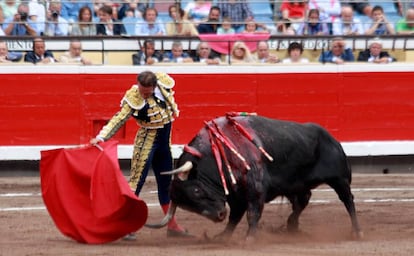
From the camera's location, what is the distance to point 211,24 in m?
13.0

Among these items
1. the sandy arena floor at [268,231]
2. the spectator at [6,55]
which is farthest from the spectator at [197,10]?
the sandy arena floor at [268,231]

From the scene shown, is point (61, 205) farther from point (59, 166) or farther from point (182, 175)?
point (182, 175)

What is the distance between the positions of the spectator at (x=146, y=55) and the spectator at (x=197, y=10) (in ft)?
3.46

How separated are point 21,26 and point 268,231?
511cm

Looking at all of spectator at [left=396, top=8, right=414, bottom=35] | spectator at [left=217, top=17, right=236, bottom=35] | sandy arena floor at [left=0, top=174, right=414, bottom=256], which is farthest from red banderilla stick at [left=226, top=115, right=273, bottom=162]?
spectator at [left=396, top=8, right=414, bottom=35]

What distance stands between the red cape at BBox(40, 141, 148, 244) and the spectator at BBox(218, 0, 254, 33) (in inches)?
206

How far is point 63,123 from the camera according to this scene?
40.8 ft

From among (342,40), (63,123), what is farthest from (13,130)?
(342,40)

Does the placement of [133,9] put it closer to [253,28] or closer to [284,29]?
[253,28]

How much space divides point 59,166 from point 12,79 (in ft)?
13.9

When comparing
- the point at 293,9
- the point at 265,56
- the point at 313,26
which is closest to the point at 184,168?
the point at 265,56

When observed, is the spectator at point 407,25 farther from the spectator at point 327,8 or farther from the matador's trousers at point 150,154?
the matador's trousers at point 150,154

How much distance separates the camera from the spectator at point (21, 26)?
12.5 metres

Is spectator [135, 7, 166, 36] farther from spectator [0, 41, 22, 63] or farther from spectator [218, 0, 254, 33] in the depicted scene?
spectator [0, 41, 22, 63]
